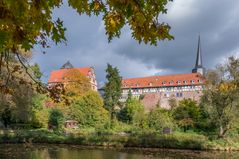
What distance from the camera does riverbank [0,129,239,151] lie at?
23812 millimetres

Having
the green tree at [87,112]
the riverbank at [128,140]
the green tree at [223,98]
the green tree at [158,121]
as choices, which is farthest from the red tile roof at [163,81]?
the riverbank at [128,140]

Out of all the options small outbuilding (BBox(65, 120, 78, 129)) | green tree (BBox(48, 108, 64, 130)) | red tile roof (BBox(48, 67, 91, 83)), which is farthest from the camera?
red tile roof (BBox(48, 67, 91, 83))

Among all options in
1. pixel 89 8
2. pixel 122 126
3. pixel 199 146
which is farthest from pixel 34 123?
pixel 89 8

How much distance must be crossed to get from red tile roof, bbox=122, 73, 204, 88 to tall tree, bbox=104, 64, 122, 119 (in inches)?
1126

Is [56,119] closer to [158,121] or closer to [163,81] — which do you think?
[158,121]

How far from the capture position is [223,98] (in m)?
27.4

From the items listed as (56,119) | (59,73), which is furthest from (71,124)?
(59,73)

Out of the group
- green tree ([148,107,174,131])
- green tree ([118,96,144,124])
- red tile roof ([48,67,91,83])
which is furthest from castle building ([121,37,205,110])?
green tree ([148,107,174,131])

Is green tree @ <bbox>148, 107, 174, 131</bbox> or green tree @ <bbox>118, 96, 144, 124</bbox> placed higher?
green tree @ <bbox>118, 96, 144, 124</bbox>

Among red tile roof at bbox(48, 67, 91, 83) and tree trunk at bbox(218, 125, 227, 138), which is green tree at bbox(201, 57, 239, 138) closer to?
tree trunk at bbox(218, 125, 227, 138)

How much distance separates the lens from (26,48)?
2.08 m

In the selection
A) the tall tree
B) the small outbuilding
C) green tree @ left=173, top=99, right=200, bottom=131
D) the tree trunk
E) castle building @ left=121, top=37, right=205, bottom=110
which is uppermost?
castle building @ left=121, top=37, right=205, bottom=110

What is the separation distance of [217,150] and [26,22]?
74.4 ft

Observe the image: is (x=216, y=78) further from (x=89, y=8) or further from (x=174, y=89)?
(x=174, y=89)
